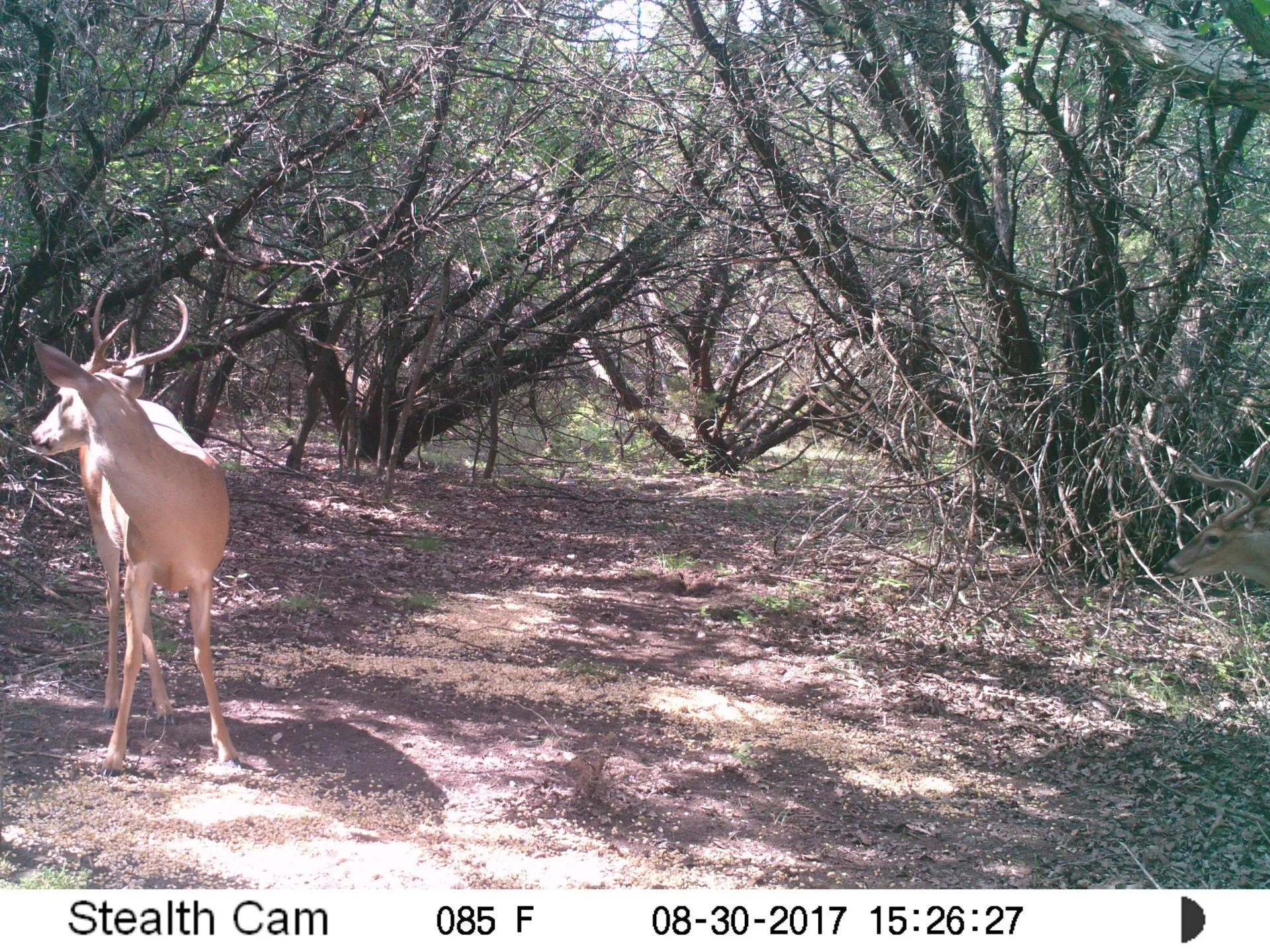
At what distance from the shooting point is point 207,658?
4.55 metres

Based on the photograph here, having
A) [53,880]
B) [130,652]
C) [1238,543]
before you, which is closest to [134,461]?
[130,652]

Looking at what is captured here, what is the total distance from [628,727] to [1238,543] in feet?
12.6

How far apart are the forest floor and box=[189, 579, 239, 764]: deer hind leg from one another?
85 millimetres

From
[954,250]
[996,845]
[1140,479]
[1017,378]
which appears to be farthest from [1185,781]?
[954,250]

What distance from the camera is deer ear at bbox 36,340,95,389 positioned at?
13.6 feet

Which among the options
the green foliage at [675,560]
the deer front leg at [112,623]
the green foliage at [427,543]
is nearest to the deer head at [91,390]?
the deer front leg at [112,623]

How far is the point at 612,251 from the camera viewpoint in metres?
10.7

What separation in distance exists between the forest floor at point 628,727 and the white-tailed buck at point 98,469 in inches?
7.3

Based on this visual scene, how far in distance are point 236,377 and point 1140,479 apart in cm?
1024

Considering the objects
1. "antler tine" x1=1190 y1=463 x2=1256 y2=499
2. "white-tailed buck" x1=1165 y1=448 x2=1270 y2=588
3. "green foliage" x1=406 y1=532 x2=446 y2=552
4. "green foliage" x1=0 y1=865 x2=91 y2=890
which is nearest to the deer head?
"green foliage" x1=0 y1=865 x2=91 y2=890

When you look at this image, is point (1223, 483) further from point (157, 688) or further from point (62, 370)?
point (62, 370)

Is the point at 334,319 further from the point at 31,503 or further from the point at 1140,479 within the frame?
the point at 1140,479

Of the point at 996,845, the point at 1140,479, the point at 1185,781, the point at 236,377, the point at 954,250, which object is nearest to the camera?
the point at 996,845

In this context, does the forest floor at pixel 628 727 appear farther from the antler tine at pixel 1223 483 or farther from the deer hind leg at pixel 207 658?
the antler tine at pixel 1223 483
